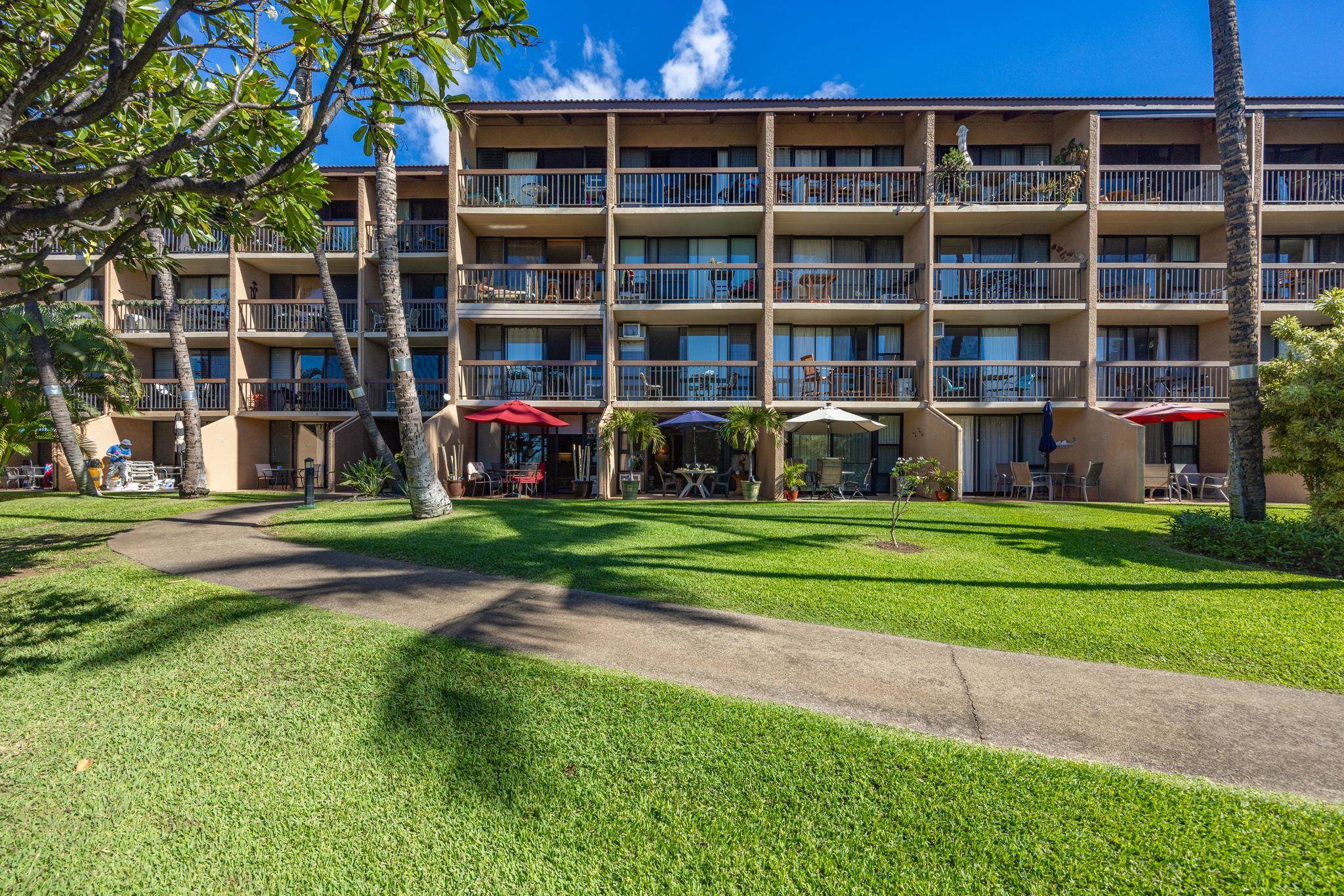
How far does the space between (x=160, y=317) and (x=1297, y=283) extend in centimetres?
3987

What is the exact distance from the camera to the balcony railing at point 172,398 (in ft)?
66.6

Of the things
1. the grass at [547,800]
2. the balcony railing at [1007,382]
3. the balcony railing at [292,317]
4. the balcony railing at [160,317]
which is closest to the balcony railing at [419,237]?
the balcony railing at [292,317]

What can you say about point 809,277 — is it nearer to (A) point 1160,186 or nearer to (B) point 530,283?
(B) point 530,283

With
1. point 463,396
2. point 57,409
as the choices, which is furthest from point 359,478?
point 57,409

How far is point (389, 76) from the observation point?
15.7 feet

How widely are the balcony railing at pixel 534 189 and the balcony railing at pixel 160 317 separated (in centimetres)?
1068

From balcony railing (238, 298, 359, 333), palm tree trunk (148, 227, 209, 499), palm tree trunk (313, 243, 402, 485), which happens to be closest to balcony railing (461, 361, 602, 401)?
palm tree trunk (313, 243, 402, 485)

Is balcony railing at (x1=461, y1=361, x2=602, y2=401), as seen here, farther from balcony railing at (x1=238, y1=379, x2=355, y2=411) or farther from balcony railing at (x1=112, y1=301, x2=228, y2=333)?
balcony railing at (x1=112, y1=301, x2=228, y2=333)

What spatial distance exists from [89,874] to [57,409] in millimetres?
18841

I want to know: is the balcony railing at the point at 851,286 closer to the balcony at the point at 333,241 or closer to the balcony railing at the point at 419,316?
the balcony railing at the point at 419,316

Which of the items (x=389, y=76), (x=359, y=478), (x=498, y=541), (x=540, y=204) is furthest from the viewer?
(x=540, y=204)

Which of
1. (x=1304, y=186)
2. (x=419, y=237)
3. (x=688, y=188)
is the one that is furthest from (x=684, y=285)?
(x=1304, y=186)

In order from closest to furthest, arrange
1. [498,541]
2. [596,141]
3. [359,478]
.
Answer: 1. [498,541]
2. [359,478]
3. [596,141]

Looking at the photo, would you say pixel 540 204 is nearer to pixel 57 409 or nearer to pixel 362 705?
pixel 57 409
